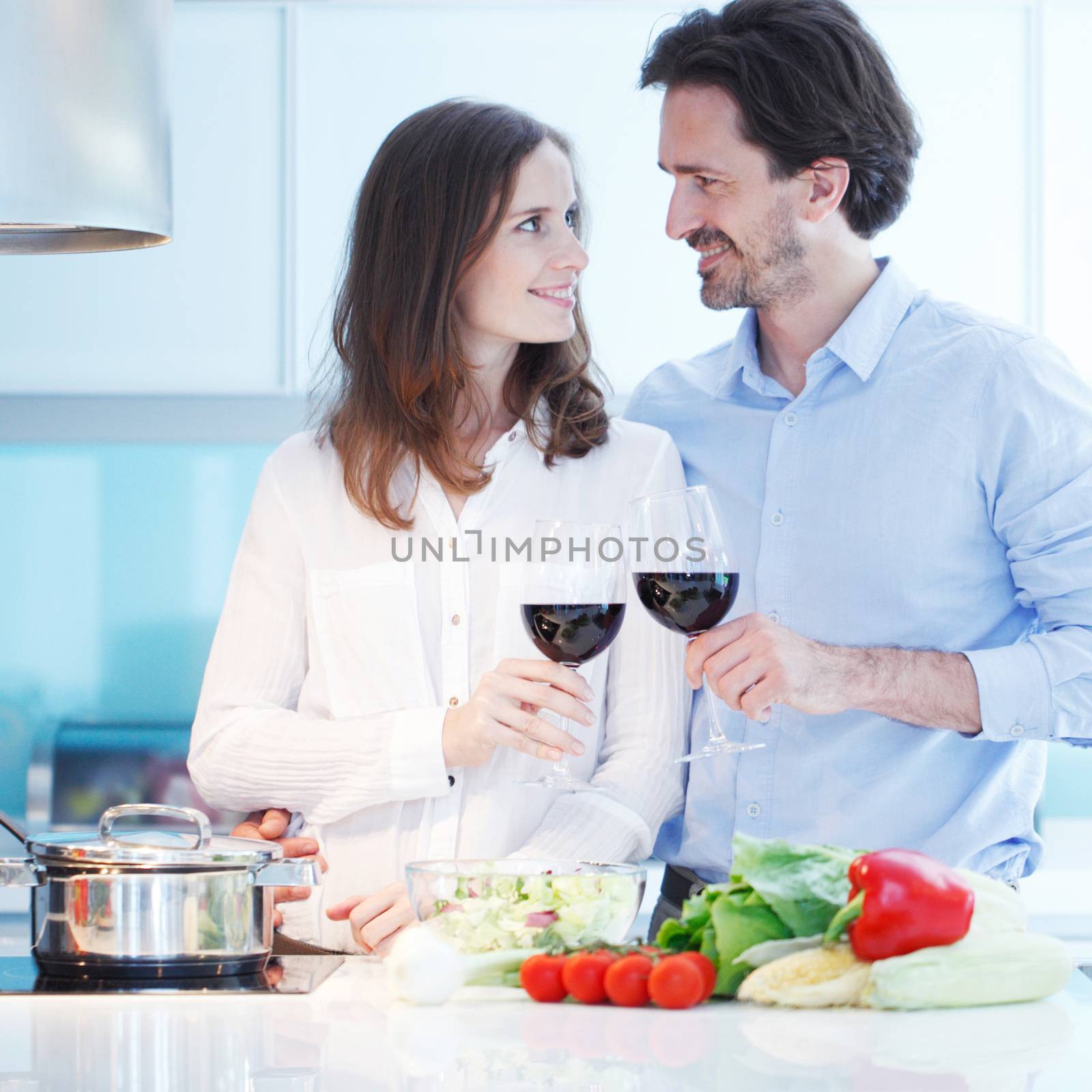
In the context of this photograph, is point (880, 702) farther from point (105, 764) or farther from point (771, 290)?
point (105, 764)

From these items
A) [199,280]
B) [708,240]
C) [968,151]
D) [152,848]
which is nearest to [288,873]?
[152,848]

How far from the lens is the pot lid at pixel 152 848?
1210 millimetres

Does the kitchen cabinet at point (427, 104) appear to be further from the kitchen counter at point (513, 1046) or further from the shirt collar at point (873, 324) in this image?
the kitchen counter at point (513, 1046)

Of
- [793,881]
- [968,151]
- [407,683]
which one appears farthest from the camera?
[968,151]

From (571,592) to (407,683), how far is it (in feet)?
1.42

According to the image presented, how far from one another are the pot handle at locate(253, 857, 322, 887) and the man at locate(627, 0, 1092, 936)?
532mm

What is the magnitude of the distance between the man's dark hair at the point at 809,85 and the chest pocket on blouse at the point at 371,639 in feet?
2.46

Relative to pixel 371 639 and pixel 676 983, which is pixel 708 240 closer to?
pixel 371 639

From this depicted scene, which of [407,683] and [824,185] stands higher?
[824,185]

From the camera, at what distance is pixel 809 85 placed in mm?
1890

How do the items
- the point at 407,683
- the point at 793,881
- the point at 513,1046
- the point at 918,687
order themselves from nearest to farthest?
the point at 513,1046 < the point at 793,881 < the point at 918,687 < the point at 407,683

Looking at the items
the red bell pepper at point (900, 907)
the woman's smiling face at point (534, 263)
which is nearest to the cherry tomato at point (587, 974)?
the red bell pepper at point (900, 907)

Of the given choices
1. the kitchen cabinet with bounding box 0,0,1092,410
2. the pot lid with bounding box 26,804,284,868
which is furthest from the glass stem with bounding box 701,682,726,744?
the kitchen cabinet with bounding box 0,0,1092,410

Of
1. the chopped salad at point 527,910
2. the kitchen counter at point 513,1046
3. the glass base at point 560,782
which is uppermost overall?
the glass base at point 560,782
